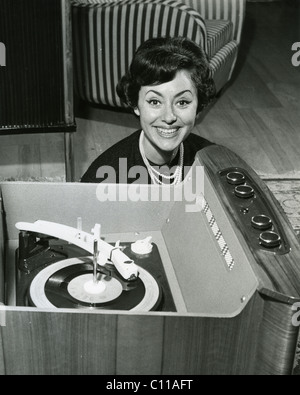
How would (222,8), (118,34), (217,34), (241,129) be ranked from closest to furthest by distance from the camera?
(118,34), (241,129), (217,34), (222,8)

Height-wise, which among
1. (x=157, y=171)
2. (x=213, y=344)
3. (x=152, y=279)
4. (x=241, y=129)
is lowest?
(x=241, y=129)

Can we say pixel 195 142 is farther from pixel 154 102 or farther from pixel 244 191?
pixel 244 191

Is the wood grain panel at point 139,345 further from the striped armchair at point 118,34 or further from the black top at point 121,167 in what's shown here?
the striped armchair at point 118,34

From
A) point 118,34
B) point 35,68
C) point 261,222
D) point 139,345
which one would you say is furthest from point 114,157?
point 118,34

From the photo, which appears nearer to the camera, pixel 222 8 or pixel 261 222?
pixel 261 222

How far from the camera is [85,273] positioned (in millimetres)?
1304

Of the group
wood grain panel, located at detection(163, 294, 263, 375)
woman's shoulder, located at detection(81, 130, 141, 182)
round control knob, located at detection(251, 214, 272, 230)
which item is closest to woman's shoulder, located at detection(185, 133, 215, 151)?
woman's shoulder, located at detection(81, 130, 141, 182)

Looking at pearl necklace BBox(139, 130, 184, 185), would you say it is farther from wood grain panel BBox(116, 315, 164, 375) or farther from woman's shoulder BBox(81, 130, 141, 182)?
wood grain panel BBox(116, 315, 164, 375)

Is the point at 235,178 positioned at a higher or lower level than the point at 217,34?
higher

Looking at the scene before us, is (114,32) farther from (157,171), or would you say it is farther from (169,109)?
(169,109)

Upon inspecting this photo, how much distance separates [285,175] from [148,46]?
1583 mm

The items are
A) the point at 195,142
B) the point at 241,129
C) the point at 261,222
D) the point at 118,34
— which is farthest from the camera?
the point at 241,129

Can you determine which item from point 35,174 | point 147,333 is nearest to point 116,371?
point 147,333

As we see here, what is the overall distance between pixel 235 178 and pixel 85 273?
0.36 metres
